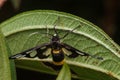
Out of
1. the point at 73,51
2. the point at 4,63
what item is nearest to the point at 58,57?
the point at 73,51

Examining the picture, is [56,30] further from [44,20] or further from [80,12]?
[80,12]

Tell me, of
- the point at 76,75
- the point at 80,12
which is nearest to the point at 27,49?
the point at 76,75

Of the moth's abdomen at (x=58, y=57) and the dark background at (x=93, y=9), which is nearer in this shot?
the moth's abdomen at (x=58, y=57)

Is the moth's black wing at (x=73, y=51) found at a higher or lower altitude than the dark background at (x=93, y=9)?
lower

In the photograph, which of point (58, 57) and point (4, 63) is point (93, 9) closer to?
point (58, 57)

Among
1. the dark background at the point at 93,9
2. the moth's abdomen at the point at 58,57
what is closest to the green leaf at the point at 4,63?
the moth's abdomen at the point at 58,57

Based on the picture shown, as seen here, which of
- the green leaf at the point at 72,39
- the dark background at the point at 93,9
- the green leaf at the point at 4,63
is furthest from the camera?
the dark background at the point at 93,9

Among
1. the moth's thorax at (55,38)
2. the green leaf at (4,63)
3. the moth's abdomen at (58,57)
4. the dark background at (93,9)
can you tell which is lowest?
Answer: the green leaf at (4,63)

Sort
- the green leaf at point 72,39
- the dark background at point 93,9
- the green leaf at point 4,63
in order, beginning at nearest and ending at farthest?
the green leaf at point 4,63, the green leaf at point 72,39, the dark background at point 93,9

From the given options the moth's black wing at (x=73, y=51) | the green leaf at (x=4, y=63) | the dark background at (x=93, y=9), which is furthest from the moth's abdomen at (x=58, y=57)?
the dark background at (x=93, y=9)

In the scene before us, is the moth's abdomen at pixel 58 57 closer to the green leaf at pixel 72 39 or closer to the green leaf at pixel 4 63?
the green leaf at pixel 72 39
